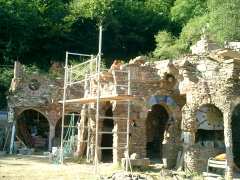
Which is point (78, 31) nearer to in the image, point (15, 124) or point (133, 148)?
point (15, 124)

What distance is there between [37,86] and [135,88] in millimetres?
9675

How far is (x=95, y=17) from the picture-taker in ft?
131

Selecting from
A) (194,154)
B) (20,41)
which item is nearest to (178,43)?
(20,41)

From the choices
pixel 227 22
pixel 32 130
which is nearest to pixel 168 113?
pixel 32 130

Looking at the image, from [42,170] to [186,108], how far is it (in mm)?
5849

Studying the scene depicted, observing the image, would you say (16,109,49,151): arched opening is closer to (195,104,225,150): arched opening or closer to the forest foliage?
the forest foliage

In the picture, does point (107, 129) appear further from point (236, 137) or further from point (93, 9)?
point (93, 9)

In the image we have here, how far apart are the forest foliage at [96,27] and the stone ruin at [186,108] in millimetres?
13514

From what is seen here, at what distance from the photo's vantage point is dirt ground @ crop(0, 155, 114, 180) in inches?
540

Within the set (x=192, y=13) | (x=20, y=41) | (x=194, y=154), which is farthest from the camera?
(x=192, y=13)

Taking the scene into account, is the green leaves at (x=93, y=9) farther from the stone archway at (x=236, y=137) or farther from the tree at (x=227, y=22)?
the stone archway at (x=236, y=137)

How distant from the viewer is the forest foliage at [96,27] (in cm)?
3400

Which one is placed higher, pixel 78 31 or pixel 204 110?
pixel 78 31

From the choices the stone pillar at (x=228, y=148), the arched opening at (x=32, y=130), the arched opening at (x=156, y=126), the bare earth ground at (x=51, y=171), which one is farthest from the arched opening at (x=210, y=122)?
the arched opening at (x=32, y=130)
